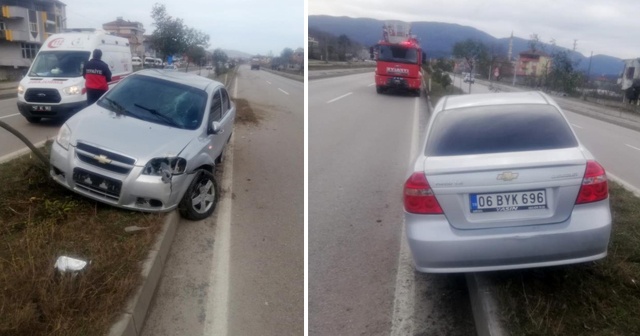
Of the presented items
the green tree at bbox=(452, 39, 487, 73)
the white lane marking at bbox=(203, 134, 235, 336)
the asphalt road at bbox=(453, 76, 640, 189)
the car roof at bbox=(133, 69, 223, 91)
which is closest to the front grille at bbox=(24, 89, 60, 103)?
the car roof at bbox=(133, 69, 223, 91)

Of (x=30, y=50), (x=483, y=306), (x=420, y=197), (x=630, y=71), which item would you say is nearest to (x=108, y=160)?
(x=420, y=197)

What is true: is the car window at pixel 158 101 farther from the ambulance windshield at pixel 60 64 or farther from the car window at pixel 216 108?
the ambulance windshield at pixel 60 64

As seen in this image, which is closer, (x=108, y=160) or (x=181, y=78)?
(x=108, y=160)

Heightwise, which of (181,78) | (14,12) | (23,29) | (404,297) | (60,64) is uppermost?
(14,12)

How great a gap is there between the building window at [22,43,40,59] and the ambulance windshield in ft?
0.84

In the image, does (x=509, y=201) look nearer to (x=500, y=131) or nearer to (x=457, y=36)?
(x=500, y=131)

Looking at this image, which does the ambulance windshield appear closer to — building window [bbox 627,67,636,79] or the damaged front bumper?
the damaged front bumper

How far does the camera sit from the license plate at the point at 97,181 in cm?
620

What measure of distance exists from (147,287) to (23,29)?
29.9ft

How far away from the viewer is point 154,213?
6309 mm

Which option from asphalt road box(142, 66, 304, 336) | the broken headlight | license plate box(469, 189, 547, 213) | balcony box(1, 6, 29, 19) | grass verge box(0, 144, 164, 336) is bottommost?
asphalt road box(142, 66, 304, 336)

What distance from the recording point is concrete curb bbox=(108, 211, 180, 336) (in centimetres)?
388

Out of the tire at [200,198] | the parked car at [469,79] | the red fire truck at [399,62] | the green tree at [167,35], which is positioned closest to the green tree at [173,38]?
the green tree at [167,35]

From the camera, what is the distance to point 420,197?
4199 mm
